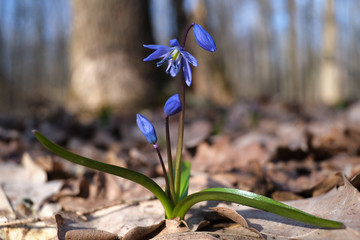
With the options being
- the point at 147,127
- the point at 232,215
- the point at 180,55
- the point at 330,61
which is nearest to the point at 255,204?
the point at 232,215

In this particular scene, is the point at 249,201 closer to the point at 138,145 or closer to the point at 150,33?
the point at 138,145

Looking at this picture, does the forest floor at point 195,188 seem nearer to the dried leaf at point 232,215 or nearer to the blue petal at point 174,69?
the dried leaf at point 232,215

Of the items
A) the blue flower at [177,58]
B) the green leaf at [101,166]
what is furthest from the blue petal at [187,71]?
the green leaf at [101,166]

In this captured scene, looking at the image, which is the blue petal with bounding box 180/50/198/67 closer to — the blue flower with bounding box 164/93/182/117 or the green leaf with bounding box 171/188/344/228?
the blue flower with bounding box 164/93/182/117

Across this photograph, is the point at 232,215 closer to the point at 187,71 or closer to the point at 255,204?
the point at 255,204

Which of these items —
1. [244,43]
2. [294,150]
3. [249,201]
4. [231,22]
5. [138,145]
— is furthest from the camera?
[244,43]

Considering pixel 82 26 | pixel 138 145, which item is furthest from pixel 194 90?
pixel 138 145
